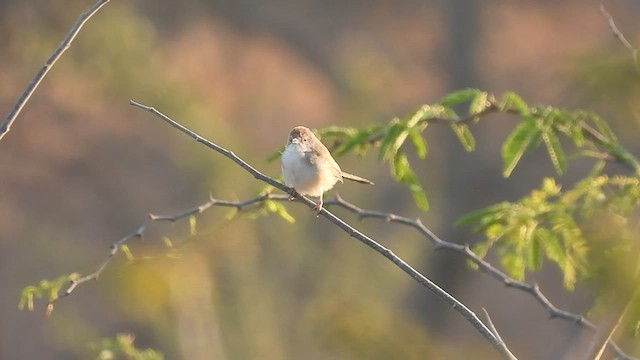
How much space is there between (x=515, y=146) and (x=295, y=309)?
5.14 metres

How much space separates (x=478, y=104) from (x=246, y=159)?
591 cm

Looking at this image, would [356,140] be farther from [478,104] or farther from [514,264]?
[514,264]

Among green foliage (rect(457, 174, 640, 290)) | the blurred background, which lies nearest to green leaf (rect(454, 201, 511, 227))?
green foliage (rect(457, 174, 640, 290))

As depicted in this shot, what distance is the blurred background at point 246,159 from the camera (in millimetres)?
7305

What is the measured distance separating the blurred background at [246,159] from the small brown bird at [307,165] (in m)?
0.68

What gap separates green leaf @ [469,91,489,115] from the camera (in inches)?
96.3

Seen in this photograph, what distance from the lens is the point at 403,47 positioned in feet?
43.0

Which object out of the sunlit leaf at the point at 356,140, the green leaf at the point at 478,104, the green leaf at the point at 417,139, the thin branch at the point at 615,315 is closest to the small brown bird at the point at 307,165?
the sunlit leaf at the point at 356,140

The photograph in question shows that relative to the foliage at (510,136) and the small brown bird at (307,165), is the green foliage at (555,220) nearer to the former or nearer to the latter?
the foliage at (510,136)

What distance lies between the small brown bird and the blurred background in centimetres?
68

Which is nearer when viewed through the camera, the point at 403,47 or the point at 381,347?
the point at 381,347

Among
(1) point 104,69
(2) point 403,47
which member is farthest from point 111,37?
(2) point 403,47

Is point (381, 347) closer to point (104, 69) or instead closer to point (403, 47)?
point (104, 69)

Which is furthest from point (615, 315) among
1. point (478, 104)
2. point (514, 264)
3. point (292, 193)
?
point (514, 264)
